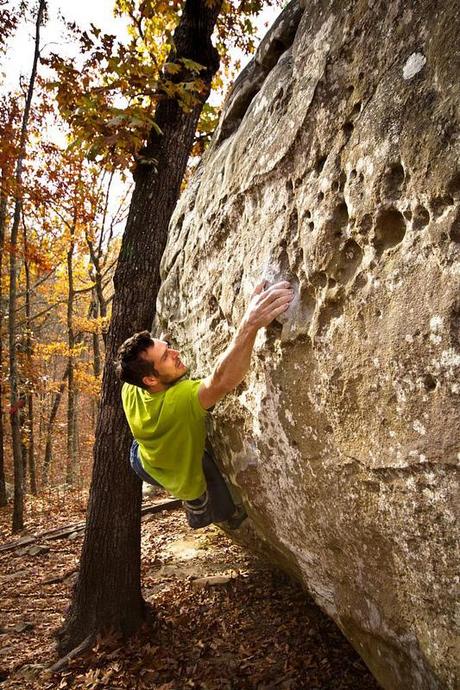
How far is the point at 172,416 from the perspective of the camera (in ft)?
12.9

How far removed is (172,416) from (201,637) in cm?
267

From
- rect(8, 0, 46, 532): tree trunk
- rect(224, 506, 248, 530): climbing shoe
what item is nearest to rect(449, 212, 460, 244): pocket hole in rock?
rect(224, 506, 248, 530): climbing shoe

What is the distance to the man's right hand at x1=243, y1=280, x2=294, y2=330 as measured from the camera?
299cm

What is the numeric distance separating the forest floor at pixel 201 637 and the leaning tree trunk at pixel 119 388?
1.26ft

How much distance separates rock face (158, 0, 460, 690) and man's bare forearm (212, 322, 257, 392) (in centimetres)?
13

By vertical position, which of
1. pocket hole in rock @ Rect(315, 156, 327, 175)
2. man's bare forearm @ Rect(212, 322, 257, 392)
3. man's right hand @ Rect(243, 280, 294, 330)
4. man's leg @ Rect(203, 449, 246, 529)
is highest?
pocket hole in rock @ Rect(315, 156, 327, 175)

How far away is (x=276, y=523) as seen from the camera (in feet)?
12.5

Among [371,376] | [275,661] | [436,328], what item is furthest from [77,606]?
A: [436,328]

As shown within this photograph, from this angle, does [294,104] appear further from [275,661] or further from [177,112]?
[275,661]

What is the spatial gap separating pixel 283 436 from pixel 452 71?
2306mm

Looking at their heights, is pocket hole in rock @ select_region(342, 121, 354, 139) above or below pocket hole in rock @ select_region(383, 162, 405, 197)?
above

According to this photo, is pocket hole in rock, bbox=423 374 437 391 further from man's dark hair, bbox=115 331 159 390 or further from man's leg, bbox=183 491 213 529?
man's leg, bbox=183 491 213 529

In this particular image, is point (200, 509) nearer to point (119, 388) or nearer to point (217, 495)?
point (217, 495)

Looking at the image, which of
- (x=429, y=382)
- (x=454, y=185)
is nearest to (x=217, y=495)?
(x=429, y=382)
